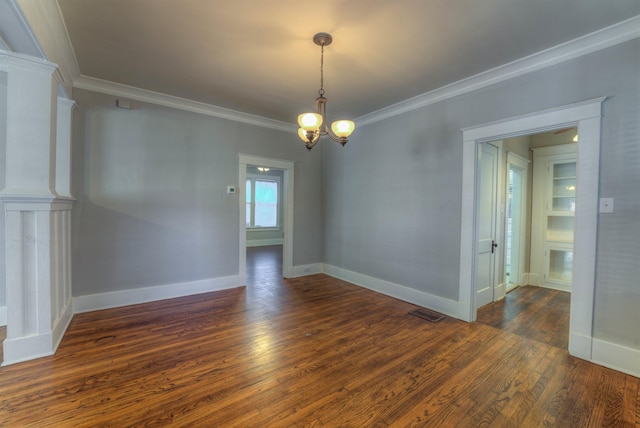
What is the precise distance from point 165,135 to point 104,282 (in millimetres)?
2106

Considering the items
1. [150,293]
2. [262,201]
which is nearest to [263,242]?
[262,201]

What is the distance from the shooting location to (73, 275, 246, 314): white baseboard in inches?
136

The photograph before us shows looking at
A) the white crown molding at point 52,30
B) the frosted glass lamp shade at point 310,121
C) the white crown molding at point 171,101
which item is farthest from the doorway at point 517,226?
the white crown molding at point 52,30

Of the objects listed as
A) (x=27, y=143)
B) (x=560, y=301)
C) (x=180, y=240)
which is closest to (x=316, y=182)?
(x=180, y=240)

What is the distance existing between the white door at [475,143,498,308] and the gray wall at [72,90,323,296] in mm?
3323

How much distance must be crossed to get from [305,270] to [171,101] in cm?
356

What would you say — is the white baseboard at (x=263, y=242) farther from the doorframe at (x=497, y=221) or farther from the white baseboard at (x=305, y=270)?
the doorframe at (x=497, y=221)

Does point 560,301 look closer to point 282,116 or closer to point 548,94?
point 548,94

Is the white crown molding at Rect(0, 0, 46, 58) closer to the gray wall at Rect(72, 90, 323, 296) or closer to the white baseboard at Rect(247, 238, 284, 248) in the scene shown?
the gray wall at Rect(72, 90, 323, 296)

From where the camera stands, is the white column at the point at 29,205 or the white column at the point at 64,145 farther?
the white column at the point at 64,145

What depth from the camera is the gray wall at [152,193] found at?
11.3 ft

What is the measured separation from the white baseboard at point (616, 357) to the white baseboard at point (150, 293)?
4321mm

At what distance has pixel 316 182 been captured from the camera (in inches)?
217

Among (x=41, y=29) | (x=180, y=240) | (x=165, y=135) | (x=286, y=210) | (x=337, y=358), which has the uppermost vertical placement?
(x=41, y=29)
